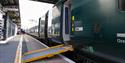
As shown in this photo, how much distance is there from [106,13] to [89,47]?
1.53 meters

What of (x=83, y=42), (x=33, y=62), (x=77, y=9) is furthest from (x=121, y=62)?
(x=33, y=62)

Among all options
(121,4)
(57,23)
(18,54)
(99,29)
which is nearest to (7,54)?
(18,54)

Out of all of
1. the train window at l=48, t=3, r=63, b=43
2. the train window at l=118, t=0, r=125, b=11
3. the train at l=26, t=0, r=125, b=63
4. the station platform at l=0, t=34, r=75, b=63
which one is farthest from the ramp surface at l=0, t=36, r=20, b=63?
the train window at l=118, t=0, r=125, b=11

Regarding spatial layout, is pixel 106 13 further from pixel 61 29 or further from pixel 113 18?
pixel 61 29

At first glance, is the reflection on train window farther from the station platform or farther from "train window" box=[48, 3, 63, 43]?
the station platform

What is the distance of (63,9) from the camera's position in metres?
10.1

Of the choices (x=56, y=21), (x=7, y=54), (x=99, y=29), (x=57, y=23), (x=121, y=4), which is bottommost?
(x=7, y=54)

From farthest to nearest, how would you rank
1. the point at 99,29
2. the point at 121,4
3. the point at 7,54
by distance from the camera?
the point at 7,54 < the point at 99,29 < the point at 121,4

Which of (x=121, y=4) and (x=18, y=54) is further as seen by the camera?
(x=18, y=54)

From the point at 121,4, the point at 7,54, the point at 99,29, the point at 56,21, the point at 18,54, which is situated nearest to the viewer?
the point at 121,4

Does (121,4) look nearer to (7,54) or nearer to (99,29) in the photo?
(99,29)

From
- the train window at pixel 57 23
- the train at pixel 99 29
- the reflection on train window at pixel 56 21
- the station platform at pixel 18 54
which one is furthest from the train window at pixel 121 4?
the reflection on train window at pixel 56 21

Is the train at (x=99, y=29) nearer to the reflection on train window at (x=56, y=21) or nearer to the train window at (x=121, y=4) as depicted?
the train window at (x=121, y=4)

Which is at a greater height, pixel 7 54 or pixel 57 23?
pixel 57 23
